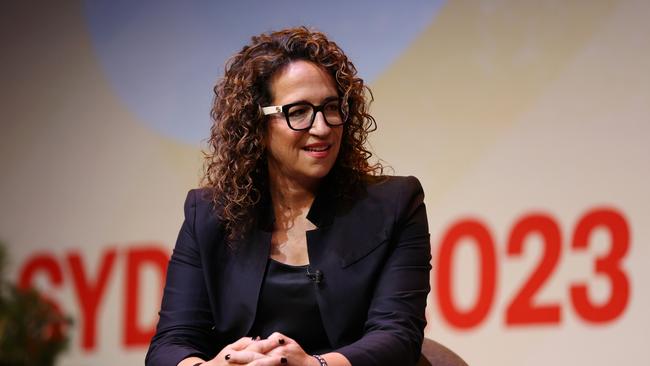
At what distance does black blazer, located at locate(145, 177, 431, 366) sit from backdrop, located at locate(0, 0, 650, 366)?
1005mm

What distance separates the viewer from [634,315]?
9.18 ft

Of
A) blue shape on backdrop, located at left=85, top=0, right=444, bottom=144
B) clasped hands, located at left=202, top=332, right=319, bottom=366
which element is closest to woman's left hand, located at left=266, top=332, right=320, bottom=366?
clasped hands, located at left=202, top=332, right=319, bottom=366

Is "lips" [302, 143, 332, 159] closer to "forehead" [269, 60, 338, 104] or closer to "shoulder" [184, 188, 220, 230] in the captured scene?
"forehead" [269, 60, 338, 104]

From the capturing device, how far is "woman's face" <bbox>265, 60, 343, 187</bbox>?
6.17 ft

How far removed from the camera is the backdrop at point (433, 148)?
2.85 m

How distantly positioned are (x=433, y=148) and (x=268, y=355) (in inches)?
63.1

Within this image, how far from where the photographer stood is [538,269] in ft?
9.50

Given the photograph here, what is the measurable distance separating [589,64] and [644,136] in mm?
306

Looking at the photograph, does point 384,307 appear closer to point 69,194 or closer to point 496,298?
point 496,298

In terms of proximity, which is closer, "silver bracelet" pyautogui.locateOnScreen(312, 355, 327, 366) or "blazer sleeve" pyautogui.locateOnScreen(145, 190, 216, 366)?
"silver bracelet" pyautogui.locateOnScreen(312, 355, 327, 366)

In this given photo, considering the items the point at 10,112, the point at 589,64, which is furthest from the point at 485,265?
the point at 10,112

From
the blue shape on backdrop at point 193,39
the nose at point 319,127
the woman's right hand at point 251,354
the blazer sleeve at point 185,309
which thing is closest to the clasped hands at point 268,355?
the woman's right hand at point 251,354

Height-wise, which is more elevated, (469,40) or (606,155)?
(469,40)

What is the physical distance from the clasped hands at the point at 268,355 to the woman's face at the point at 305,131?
43 cm
